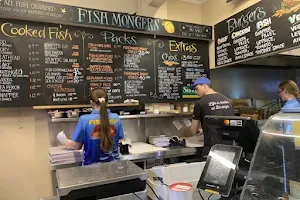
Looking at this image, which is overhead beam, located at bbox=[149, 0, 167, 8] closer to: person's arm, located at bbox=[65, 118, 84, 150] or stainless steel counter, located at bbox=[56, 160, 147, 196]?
person's arm, located at bbox=[65, 118, 84, 150]

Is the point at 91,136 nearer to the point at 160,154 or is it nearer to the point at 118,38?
the point at 160,154

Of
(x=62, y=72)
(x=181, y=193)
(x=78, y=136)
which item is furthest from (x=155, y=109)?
(x=181, y=193)

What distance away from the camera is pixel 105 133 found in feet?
7.00

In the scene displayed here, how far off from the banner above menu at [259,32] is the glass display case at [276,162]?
157cm

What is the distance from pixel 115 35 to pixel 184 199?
2456 millimetres

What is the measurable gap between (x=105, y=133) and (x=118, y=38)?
5.05 feet

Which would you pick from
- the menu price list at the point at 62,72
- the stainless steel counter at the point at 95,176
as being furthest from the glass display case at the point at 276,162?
the menu price list at the point at 62,72

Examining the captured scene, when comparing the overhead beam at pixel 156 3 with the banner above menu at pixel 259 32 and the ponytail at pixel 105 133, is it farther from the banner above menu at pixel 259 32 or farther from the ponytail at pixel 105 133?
the ponytail at pixel 105 133

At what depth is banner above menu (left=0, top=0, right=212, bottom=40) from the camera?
262 cm

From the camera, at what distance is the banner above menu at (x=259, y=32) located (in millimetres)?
2539

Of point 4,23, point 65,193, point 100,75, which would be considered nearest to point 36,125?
point 100,75

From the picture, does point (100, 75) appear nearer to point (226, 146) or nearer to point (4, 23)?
point (4, 23)

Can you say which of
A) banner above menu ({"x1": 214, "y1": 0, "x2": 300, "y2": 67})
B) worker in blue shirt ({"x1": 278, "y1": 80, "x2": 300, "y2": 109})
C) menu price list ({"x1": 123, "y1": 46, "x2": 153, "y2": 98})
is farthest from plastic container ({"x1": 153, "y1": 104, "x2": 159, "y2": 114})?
worker in blue shirt ({"x1": 278, "y1": 80, "x2": 300, "y2": 109})

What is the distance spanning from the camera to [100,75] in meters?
3.08
